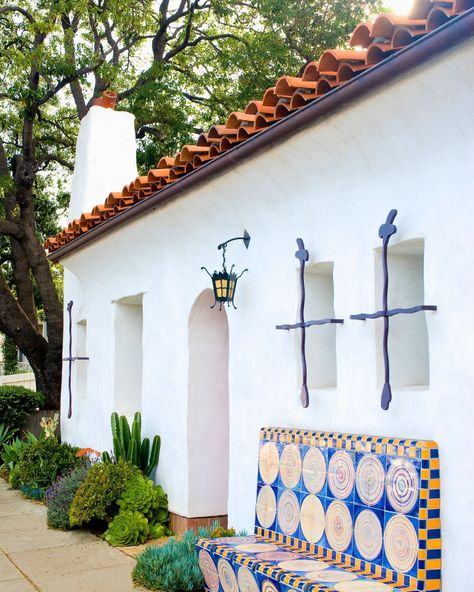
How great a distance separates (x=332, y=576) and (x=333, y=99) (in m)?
2.81

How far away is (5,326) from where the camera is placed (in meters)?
15.1

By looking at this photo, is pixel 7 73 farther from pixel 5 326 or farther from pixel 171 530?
pixel 171 530

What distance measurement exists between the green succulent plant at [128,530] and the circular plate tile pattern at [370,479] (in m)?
3.32

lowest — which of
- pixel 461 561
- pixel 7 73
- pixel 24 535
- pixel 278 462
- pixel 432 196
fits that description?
pixel 24 535

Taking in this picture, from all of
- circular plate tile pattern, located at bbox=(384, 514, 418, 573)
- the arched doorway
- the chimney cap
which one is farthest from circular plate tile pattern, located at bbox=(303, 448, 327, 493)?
the chimney cap

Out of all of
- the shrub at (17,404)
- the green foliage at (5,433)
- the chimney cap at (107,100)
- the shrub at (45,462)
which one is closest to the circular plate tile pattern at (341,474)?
the shrub at (45,462)

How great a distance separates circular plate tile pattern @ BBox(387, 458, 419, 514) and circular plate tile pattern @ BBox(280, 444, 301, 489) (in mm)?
1050

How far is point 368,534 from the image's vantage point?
15.5 feet

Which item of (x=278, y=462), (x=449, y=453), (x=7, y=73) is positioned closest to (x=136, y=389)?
(x=278, y=462)

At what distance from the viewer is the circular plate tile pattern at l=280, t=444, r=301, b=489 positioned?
556 centimetres

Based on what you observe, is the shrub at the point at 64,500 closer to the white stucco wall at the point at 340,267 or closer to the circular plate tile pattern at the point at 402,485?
the white stucco wall at the point at 340,267

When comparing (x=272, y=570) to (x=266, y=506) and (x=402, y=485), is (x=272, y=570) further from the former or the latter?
(x=266, y=506)

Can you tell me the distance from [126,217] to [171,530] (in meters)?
3.21

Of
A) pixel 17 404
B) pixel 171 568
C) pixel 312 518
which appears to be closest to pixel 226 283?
pixel 312 518
